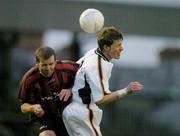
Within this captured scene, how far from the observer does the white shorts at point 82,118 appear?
441 inches

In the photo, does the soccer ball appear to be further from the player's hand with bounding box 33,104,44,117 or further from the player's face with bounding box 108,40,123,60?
the player's hand with bounding box 33,104,44,117

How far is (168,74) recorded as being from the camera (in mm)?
29297

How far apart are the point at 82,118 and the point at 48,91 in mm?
529

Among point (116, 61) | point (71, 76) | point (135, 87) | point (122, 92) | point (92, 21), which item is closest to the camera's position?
point (135, 87)

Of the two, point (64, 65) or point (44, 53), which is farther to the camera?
point (64, 65)

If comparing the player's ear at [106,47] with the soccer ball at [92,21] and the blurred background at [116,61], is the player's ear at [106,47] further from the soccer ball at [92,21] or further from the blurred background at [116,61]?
the blurred background at [116,61]

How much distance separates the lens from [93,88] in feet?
36.0

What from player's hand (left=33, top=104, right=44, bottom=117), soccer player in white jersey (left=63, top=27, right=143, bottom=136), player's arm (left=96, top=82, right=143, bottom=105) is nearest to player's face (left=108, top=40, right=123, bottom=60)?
soccer player in white jersey (left=63, top=27, right=143, bottom=136)

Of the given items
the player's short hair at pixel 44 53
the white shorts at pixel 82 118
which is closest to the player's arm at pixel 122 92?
the white shorts at pixel 82 118

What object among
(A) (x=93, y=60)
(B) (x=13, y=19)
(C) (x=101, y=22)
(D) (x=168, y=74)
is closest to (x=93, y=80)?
(A) (x=93, y=60)

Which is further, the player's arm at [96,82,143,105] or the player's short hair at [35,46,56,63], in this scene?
the player's short hair at [35,46,56,63]

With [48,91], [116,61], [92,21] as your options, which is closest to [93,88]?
[48,91]

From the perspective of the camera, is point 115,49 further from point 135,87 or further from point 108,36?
point 135,87

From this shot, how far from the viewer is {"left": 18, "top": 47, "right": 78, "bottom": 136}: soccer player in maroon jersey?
11242mm
